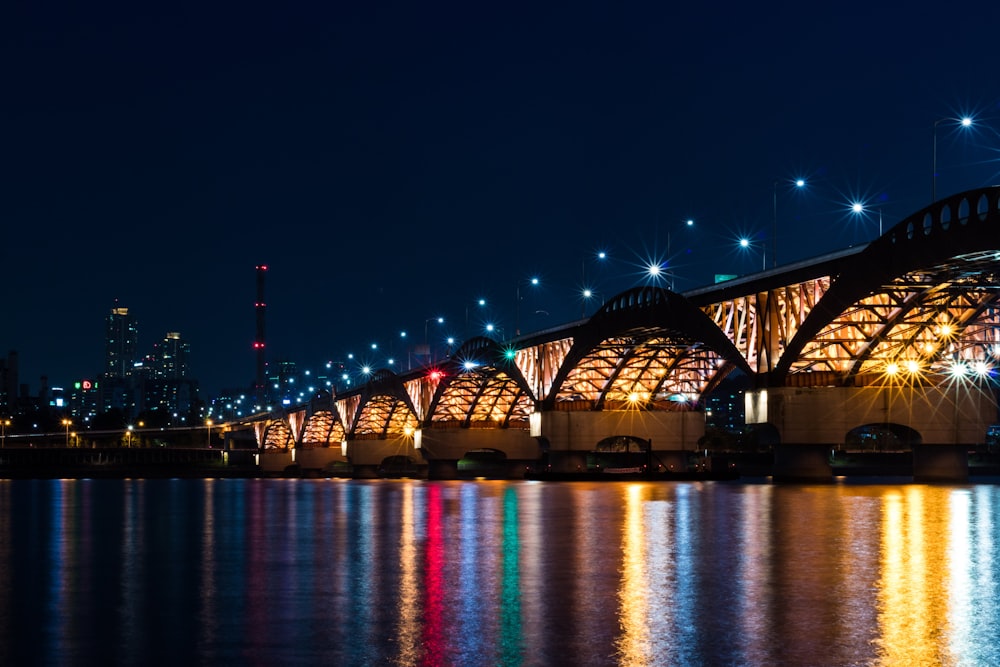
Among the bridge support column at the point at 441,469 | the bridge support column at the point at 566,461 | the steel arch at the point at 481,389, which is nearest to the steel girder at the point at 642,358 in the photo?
the bridge support column at the point at 566,461

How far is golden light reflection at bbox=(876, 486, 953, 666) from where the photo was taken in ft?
51.4

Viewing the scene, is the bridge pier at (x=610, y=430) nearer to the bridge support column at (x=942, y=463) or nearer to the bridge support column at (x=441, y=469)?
the bridge support column at (x=441, y=469)

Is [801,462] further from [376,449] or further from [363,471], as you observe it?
[363,471]

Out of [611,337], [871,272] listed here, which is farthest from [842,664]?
[611,337]

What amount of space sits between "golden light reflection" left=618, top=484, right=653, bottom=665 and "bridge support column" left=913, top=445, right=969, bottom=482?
52.7 metres

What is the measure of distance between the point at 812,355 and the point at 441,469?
7607 centimetres

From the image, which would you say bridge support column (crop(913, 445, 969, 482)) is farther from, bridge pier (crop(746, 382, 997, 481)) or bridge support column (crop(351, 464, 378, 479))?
bridge support column (crop(351, 464, 378, 479))

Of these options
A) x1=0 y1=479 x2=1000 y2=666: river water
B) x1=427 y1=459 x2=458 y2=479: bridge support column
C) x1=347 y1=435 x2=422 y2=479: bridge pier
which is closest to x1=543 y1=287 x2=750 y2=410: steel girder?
x1=427 y1=459 x2=458 y2=479: bridge support column

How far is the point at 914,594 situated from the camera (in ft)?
67.6

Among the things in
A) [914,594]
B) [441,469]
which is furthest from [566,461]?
[914,594]

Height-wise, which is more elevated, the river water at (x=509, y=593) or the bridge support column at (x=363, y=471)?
the river water at (x=509, y=593)

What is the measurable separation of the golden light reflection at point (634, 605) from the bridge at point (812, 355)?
33.0 meters

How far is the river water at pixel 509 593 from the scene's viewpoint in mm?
15992

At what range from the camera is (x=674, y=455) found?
119 metres
